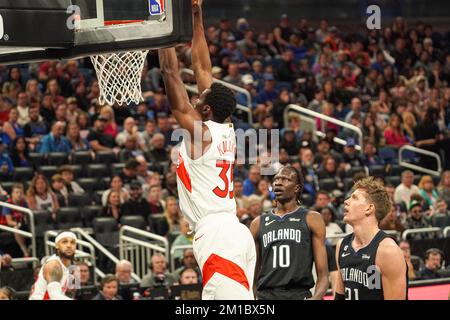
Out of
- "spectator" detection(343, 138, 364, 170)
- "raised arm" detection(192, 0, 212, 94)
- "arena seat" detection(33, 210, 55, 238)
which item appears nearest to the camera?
"raised arm" detection(192, 0, 212, 94)

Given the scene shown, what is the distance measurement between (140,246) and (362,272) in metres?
7.03

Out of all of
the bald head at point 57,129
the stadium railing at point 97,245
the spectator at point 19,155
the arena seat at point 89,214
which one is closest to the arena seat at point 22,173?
the spectator at point 19,155

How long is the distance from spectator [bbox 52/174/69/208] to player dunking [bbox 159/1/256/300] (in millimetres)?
6972

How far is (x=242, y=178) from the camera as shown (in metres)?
15.1

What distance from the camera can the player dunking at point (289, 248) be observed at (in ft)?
25.6

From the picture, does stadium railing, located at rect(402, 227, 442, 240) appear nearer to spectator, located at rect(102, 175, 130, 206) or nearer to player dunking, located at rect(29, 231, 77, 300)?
spectator, located at rect(102, 175, 130, 206)

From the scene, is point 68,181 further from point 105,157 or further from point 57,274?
point 57,274

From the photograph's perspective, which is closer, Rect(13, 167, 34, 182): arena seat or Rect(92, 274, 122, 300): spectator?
Rect(92, 274, 122, 300): spectator

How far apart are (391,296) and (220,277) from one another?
1.16 meters

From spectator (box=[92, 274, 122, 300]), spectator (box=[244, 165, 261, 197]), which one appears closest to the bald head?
spectator (box=[244, 165, 261, 197])

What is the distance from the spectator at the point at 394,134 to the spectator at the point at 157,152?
434cm

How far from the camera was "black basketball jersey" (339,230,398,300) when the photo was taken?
6297 millimetres

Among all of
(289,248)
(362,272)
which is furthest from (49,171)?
(362,272)

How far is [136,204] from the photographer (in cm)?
1368
